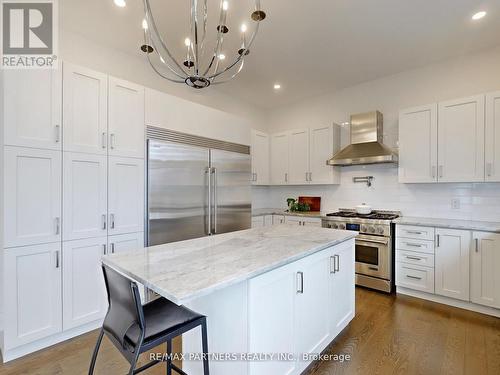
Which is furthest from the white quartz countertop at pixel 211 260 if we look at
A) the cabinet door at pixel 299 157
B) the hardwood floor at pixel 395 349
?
the cabinet door at pixel 299 157

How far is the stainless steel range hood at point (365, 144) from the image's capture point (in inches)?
141

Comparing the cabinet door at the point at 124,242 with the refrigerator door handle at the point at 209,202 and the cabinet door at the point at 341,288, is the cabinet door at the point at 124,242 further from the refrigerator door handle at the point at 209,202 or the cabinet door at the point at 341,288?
the cabinet door at the point at 341,288

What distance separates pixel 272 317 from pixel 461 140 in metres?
3.10

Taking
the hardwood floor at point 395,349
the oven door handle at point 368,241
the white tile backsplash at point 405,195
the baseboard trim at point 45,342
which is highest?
the white tile backsplash at point 405,195

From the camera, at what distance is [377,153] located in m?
3.56

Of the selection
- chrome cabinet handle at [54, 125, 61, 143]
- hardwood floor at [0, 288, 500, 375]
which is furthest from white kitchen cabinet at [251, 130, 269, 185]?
chrome cabinet handle at [54, 125, 61, 143]

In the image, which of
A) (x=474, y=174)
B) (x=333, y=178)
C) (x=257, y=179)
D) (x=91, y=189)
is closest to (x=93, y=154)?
(x=91, y=189)

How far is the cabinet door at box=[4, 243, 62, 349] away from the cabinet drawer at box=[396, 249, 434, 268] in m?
3.68

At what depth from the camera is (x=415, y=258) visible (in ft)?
10.2

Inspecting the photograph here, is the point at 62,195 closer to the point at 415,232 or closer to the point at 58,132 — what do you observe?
the point at 58,132

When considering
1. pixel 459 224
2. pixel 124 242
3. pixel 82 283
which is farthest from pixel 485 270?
pixel 82 283

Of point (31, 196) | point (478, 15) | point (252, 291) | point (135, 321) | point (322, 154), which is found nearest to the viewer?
point (135, 321)

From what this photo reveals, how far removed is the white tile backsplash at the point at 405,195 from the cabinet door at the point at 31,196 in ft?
11.1

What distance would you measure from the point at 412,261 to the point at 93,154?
12.3ft
